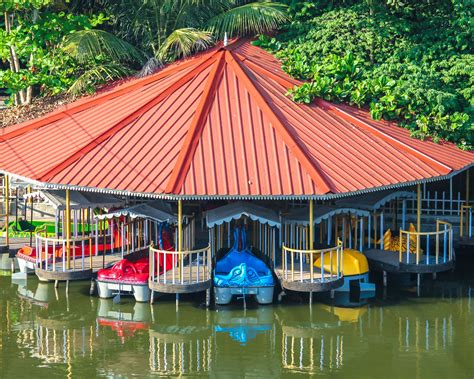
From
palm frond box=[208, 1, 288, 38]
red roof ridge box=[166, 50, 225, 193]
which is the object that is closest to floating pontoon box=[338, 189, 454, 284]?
red roof ridge box=[166, 50, 225, 193]

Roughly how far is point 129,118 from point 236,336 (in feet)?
29.9

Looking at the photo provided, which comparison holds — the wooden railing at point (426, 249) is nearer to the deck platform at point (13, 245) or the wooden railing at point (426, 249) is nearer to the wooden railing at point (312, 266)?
the wooden railing at point (312, 266)

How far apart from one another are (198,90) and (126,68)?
6.87 metres

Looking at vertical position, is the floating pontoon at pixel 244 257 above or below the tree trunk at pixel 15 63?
below

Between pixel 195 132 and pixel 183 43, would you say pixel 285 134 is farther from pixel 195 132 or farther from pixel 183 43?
pixel 183 43

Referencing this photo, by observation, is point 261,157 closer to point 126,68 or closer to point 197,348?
point 197,348

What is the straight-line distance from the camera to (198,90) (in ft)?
105

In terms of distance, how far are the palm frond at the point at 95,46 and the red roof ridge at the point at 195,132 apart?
5.86 metres

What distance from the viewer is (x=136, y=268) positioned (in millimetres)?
28438

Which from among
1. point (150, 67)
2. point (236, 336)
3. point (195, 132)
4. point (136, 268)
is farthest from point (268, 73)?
point (236, 336)

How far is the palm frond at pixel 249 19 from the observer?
3719 cm

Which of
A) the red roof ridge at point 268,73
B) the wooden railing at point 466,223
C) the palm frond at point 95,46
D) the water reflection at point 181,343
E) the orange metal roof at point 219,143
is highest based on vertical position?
the palm frond at point 95,46

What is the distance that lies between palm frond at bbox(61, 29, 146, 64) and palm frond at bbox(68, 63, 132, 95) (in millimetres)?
556

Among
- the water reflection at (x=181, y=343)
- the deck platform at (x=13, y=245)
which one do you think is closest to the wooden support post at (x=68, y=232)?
the water reflection at (x=181, y=343)
